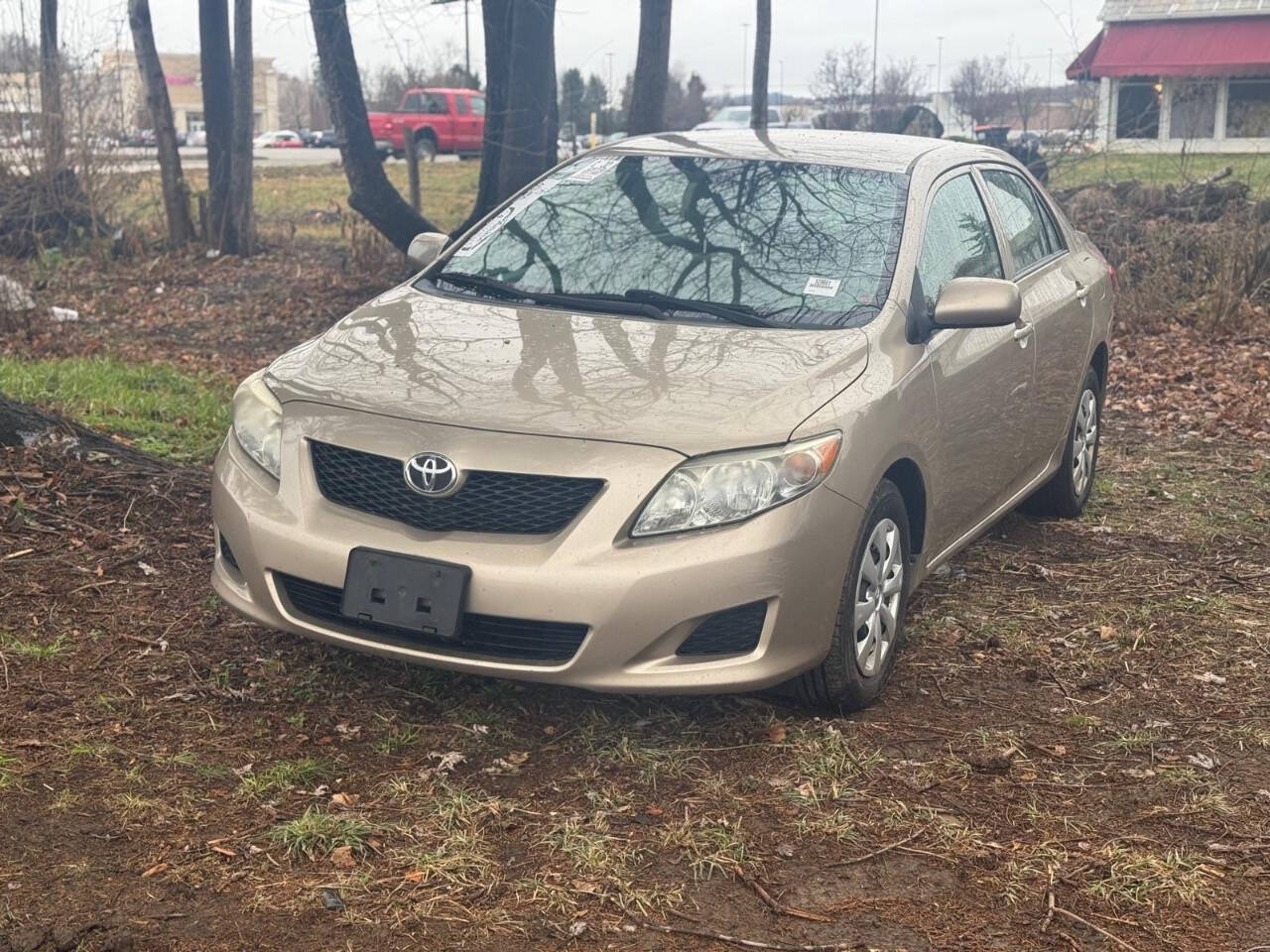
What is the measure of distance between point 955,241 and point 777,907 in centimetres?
280

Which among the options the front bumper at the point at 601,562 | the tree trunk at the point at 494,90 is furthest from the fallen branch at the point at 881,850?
the tree trunk at the point at 494,90

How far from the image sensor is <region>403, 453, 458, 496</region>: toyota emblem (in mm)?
3916

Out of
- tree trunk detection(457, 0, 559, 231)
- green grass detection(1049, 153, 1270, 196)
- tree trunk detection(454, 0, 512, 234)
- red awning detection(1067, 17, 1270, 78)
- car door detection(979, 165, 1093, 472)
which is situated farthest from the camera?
red awning detection(1067, 17, 1270, 78)

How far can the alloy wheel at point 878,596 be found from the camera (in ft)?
14.3

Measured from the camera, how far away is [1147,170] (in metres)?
18.0

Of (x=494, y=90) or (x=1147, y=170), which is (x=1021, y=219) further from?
(x=1147, y=170)

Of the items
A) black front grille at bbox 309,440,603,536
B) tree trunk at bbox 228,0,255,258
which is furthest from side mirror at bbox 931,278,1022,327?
tree trunk at bbox 228,0,255,258

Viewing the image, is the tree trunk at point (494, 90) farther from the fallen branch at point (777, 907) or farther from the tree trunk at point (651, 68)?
the fallen branch at point (777, 907)

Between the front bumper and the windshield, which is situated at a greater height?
the windshield

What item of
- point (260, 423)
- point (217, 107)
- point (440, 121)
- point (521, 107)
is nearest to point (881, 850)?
point (260, 423)

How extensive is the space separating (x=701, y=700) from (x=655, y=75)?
1139 cm

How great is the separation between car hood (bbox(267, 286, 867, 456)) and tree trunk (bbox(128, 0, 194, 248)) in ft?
40.4

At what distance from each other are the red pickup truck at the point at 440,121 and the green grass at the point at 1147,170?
2124 centimetres

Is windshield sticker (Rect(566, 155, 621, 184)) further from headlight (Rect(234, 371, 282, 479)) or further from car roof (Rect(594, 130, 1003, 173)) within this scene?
headlight (Rect(234, 371, 282, 479))
